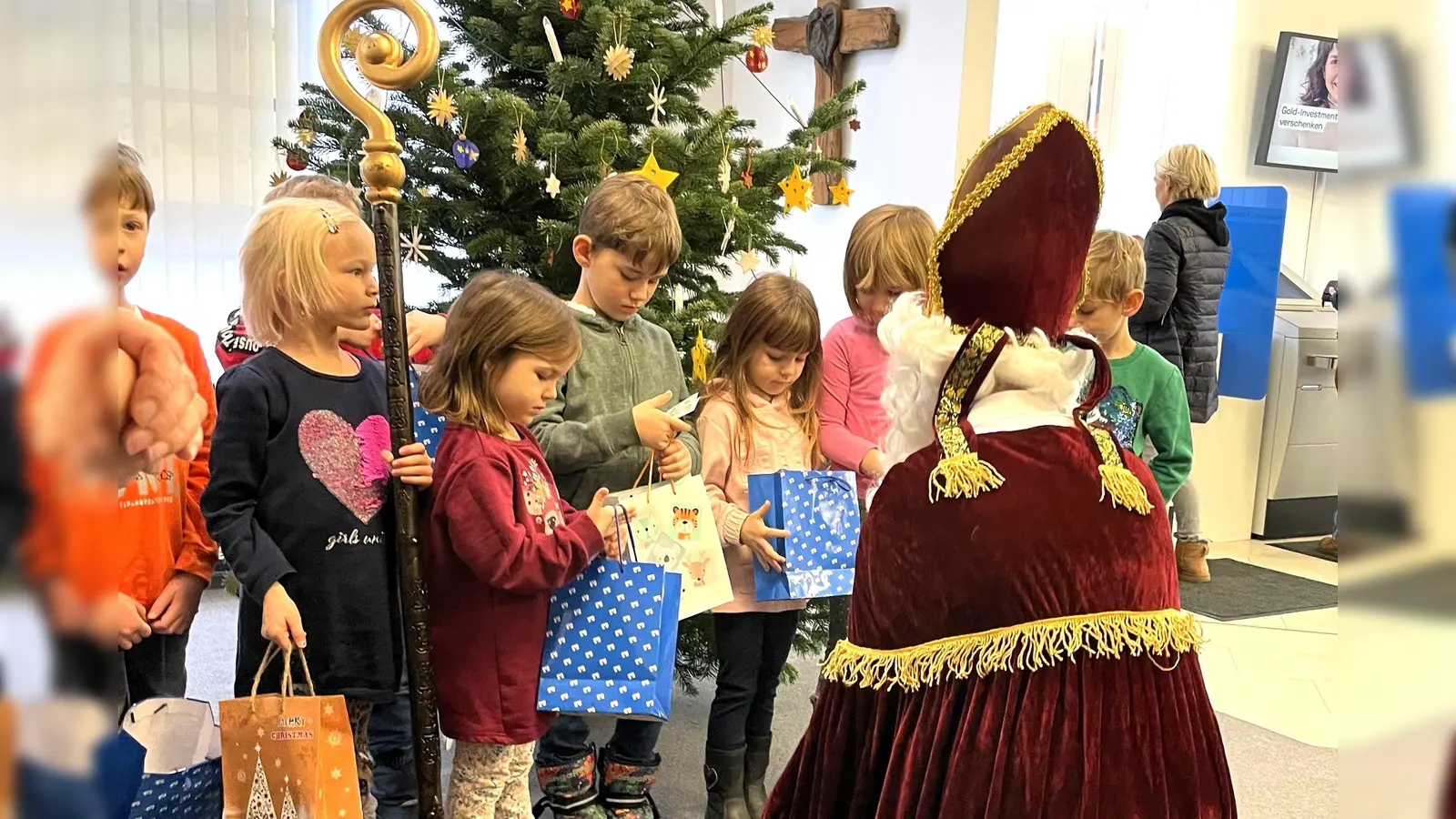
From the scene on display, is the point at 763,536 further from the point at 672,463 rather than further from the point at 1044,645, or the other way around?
the point at 1044,645

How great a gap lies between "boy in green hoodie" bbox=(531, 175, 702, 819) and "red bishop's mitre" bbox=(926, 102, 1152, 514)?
25.3 inches

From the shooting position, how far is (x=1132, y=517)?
123 centimetres

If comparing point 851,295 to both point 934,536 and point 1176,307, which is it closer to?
point 934,536

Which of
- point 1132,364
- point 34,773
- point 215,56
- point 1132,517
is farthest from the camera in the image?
point 215,56

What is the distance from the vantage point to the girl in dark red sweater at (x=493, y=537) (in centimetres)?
161

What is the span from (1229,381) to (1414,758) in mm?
5155

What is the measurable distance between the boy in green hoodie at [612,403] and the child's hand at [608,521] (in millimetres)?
112

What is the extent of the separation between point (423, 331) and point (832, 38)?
3589 millimetres

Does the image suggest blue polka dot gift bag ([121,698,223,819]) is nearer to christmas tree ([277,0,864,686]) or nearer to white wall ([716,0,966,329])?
christmas tree ([277,0,864,686])

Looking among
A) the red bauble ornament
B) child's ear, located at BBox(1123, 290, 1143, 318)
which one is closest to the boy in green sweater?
child's ear, located at BBox(1123, 290, 1143, 318)

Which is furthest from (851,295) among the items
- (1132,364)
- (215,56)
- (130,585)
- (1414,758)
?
(215,56)

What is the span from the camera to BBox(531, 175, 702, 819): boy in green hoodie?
73.9 inches

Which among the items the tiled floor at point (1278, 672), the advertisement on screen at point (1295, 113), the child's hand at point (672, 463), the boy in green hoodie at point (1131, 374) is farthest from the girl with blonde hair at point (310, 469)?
the advertisement on screen at point (1295, 113)

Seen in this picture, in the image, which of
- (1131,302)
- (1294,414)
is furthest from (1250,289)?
(1131,302)
